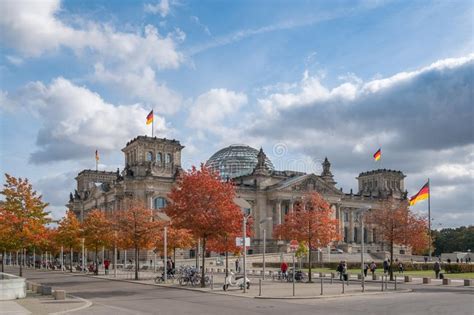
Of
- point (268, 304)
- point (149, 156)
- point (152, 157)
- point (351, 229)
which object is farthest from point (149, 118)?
point (268, 304)

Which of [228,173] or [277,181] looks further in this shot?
[228,173]

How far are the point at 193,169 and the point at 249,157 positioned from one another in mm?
98302

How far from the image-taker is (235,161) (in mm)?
143750

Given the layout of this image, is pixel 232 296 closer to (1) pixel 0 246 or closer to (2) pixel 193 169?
(2) pixel 193 169

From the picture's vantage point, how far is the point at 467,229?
16050cm

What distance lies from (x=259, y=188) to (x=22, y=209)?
7929 centimetres

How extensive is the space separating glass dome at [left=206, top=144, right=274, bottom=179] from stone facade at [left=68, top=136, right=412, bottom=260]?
2.21 metres

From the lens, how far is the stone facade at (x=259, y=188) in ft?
377

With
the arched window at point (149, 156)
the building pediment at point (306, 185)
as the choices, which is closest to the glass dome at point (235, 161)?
the building pediment at point (306, 185)

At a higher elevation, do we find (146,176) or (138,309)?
(146,176)

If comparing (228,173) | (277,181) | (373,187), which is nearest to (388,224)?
(277,181)

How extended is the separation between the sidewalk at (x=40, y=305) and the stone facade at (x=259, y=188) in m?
79.7

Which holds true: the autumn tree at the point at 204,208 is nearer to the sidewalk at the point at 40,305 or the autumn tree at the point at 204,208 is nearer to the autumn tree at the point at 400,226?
the sidewalk at the point at 40,305

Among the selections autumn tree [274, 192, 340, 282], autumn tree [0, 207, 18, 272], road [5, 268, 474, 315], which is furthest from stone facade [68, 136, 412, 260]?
road [5, 268, 474, 315]
